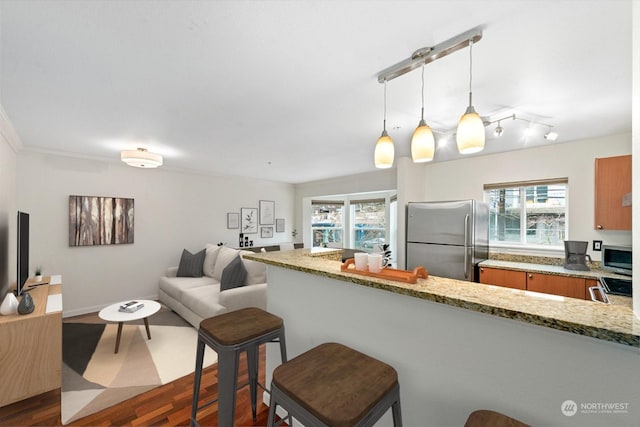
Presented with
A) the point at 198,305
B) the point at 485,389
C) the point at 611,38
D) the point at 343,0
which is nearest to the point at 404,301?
the point at 485,389

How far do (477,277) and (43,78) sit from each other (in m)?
4.23

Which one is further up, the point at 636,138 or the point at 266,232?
the point at 636,138

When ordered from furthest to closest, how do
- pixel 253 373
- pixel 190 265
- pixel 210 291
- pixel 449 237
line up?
1. pixel 190 265
2. pixel 210 291
3. pixel 449 237
4. pixel 253 373

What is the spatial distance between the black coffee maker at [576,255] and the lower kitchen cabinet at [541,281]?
25cm

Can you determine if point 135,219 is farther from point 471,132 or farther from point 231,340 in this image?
point 471,132

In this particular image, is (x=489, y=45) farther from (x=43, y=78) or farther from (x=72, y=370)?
(x=72, y=370)

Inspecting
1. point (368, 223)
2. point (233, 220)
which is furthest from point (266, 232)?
point (368, 223)

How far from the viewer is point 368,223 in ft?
18.2

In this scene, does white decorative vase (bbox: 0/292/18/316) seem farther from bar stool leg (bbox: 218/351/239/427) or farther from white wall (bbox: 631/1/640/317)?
white wall (bbox: 631/1/640/317)

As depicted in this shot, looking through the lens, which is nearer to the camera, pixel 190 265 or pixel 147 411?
pixel 147 411

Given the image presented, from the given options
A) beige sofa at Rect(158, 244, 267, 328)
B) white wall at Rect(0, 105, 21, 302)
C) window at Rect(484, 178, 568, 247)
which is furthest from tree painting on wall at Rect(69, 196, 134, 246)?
window at Rect(484, 178, 568, 247)

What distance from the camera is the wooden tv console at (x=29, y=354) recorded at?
193cm

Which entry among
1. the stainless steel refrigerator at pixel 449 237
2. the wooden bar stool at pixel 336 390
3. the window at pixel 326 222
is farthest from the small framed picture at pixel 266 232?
the wooden bar stool at pixel 336 390

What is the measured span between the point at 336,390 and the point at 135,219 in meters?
4.47
